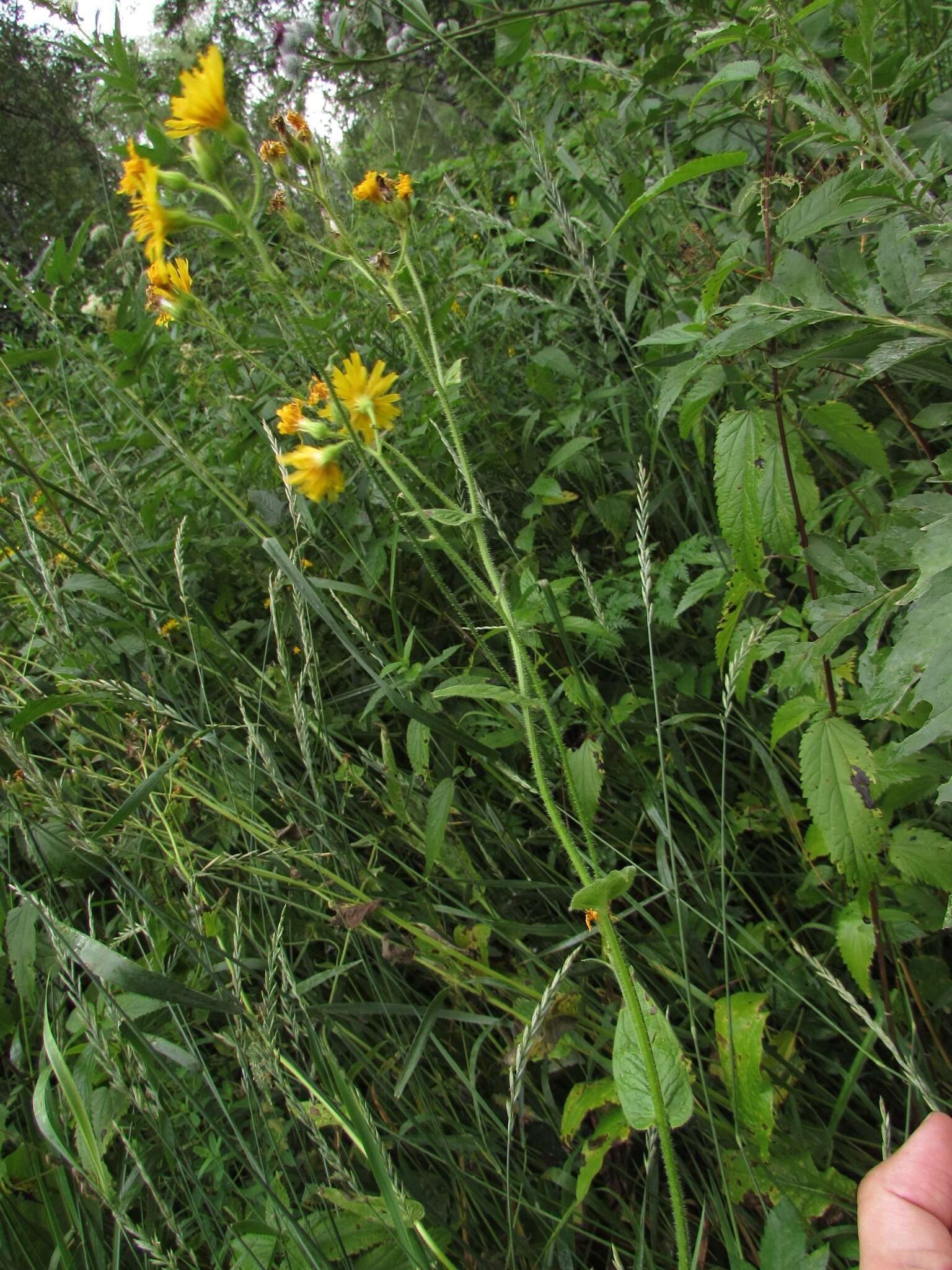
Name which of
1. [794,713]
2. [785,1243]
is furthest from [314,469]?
[785,1243]

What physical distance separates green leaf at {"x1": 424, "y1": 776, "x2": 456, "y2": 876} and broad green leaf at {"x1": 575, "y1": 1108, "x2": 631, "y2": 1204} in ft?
1.40

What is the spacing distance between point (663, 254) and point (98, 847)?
178cm

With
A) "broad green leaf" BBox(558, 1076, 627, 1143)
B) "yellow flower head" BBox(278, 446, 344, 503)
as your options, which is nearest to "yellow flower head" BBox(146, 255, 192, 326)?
"yellow flower head" BBox(278, 446, 344, 503)

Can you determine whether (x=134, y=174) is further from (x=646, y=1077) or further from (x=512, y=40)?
(x=646, y=1077)

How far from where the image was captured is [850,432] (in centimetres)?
117

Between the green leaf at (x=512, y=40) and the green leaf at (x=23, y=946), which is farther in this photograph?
the green leaf at (x=512, y=40)

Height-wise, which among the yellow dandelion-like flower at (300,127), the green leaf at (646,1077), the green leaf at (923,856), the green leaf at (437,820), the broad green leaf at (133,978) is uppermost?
the yellow dandelion-like flower at (300,127)

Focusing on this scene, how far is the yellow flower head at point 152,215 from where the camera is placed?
3.15 ft

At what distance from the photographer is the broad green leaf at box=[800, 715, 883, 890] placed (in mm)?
1026

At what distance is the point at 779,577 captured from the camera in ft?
5.32

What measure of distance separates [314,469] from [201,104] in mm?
464

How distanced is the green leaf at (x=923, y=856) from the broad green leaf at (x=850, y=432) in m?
0.53

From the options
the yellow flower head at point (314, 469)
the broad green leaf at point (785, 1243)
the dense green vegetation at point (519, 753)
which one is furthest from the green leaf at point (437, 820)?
the broad green leaf at point (785, 1243)

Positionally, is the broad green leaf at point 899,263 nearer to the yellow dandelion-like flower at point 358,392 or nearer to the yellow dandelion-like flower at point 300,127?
the yellow dandelion-like flower at point 358,392
